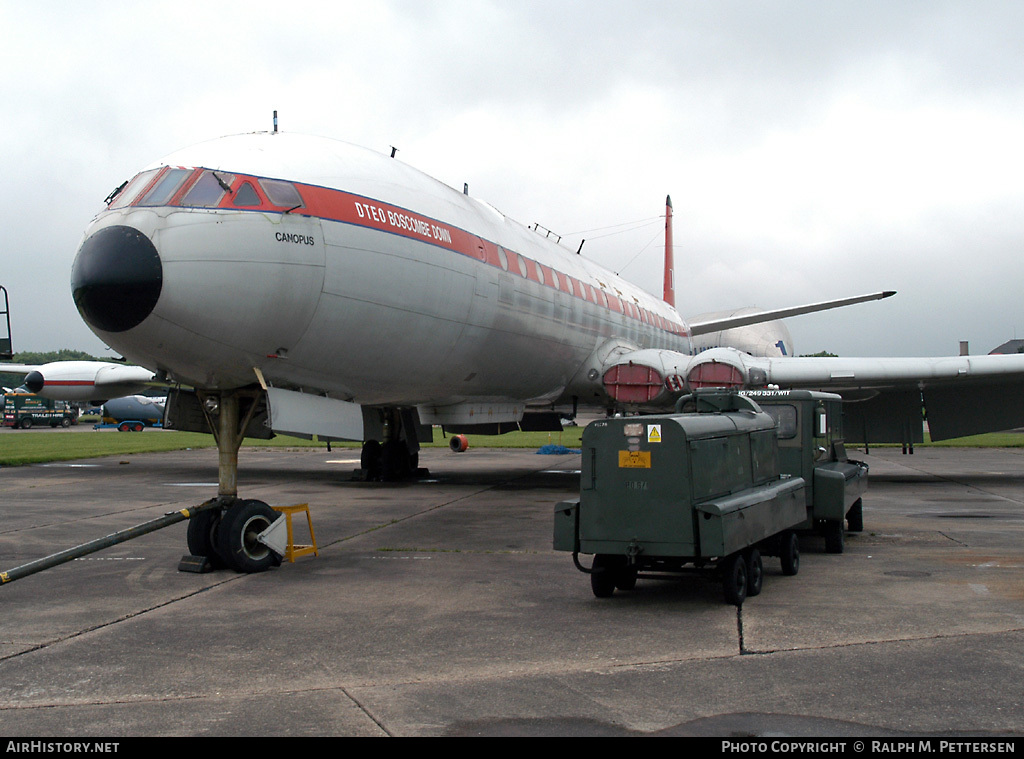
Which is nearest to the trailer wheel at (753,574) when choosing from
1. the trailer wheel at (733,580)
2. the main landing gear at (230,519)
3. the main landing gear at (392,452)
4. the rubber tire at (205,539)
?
the trailer wheel at (733,580)

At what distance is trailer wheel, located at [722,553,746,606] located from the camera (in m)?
6.48

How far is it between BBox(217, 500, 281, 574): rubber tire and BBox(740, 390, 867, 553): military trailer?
474cm

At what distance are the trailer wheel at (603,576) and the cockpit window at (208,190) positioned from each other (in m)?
4.57

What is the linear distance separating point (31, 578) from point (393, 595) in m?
3.45

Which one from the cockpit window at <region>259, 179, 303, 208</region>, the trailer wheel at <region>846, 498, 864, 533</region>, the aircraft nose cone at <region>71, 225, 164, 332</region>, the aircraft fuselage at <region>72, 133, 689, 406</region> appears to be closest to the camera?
the aircraft nose cone at <region>71, 225, 164, 332</region>

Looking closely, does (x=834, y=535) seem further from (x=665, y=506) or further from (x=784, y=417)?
(x=665, y=506)

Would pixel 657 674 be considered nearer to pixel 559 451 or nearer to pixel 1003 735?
pixel 1003 735

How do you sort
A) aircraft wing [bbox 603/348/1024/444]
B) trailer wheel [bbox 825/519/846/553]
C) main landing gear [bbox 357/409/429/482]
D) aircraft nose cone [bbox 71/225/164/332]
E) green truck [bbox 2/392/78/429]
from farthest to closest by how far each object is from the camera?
green truck [bbox 2/392/78/429]
main landing gear [bbox 357/409/429/482]
aircraft wing [bbox 603/348/1024/444]
trailer wheel [bbox 825/519/846/553]
aircraft nose cone [bbox 71/225/164/332]

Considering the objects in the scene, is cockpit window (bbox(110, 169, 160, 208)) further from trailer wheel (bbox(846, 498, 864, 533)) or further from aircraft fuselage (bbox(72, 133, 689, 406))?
trailer wheel (bbox(846, 498, 864, 533))

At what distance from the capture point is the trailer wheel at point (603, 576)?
677cm

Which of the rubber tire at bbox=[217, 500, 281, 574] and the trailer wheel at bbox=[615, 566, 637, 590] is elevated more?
the rubber tire at bbox=[217, 500, 281, 574]

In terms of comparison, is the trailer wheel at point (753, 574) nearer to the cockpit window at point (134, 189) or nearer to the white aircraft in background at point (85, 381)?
the cockpit window at point (134, 189)

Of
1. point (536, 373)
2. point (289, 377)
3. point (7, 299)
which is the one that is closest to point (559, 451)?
point (536, 373)

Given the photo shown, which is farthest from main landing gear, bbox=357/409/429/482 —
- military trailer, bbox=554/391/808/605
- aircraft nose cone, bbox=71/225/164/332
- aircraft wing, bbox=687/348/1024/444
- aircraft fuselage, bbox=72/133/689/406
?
military trailer, bbox=554/391/808/605
